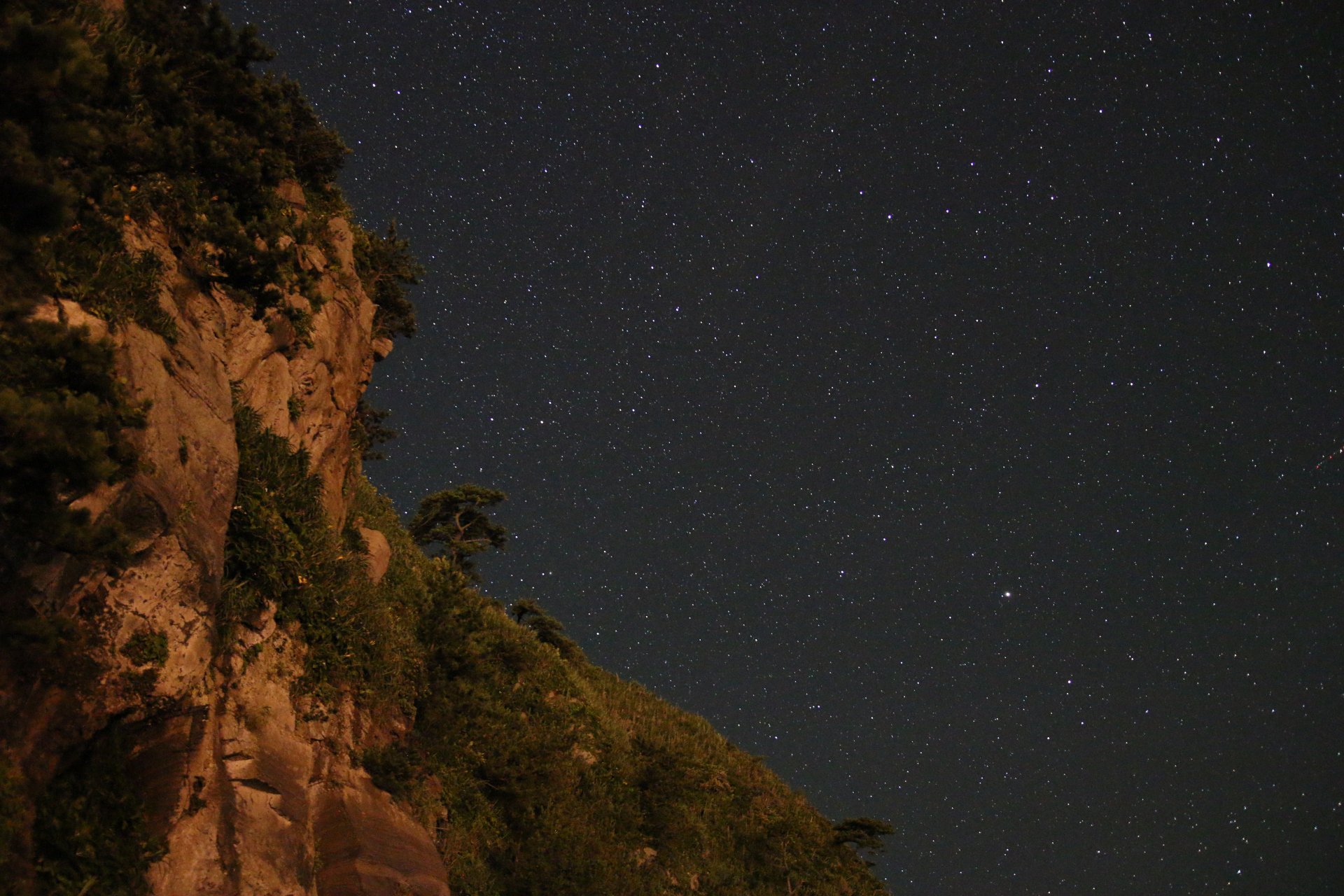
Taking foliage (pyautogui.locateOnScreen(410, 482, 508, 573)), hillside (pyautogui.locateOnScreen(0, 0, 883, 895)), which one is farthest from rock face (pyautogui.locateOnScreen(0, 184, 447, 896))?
foliage (pyautogui.locateOnScreen(410, 482, 508, 573))

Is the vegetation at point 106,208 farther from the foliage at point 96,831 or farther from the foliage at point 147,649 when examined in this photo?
the foliage at point 96,831

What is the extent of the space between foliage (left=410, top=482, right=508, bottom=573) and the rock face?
16.2 metres

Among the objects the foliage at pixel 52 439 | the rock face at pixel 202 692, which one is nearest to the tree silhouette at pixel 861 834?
the rock face at pixel 202 692

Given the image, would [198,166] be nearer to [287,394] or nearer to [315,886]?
[287,394]

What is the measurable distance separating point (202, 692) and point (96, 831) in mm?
1707

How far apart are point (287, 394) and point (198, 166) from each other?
375 cm

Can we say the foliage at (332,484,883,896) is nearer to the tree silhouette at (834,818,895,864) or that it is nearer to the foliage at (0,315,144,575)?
the tree silhouette at (834,818,895,864)

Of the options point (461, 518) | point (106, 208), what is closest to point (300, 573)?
point (106, 208)

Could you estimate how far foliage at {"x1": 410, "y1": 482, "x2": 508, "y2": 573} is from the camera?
Answer: 2891cm

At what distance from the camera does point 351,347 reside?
1620cm

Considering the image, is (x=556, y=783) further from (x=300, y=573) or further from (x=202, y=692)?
(x=202, y=692)

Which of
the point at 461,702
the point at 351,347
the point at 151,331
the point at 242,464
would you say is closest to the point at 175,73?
the point at 151,331

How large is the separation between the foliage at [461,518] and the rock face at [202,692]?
16.2 m

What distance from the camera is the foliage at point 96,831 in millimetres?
6820
